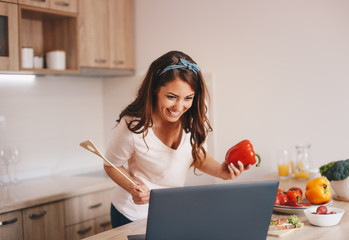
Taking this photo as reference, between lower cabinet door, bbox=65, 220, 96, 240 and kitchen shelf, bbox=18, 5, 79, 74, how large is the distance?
3.65 feet

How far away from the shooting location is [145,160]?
1.92 m

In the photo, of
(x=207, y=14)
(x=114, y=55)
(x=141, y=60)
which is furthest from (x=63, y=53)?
(x=207, y=14)

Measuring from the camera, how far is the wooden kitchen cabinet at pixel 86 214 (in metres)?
2.69

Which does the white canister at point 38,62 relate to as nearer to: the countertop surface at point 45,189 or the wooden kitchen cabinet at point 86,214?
the countertop surface at point 45,189

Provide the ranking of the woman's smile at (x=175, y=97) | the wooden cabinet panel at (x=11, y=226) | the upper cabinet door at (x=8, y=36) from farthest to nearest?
the upper cabinet door at (x=8, y=36) → the wooden cabinet panel at (x=11, y=226) → the woman's smile at (x=175, y=97)

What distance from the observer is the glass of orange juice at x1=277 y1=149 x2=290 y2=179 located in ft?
8.76

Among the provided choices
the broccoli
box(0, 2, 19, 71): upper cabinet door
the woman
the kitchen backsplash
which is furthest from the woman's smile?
the kitchen backsplash

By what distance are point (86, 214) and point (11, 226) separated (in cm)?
54

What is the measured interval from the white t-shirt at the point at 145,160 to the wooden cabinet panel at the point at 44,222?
727 millimetres

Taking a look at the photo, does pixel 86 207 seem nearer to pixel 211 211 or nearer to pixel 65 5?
pixel 65 5

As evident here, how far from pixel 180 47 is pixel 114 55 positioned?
0.58m

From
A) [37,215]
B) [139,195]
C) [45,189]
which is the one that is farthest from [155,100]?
[45,189]

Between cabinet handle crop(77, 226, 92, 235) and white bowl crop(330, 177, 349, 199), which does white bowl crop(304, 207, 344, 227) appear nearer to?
white bowl crop(330, 177, 349, 199)

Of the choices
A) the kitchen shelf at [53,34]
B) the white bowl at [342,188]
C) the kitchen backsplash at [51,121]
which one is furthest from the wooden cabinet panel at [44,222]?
the white bowl at [342,188]
